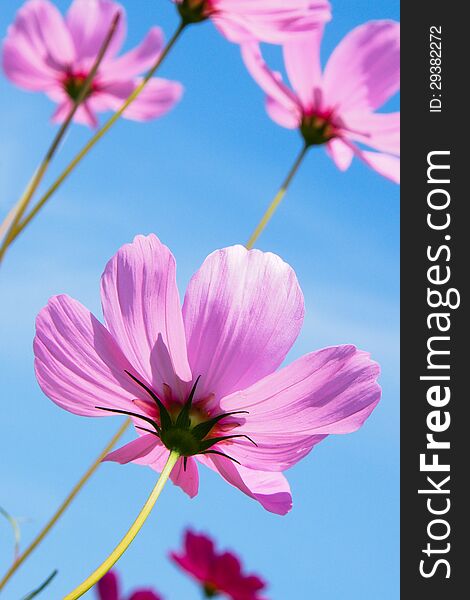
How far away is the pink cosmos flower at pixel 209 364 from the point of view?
0.31 meters

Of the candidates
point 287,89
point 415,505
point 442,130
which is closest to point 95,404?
point 287,89

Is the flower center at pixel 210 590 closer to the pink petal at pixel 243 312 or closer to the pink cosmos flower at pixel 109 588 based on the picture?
the pink cosmos flower at pixel 109 588

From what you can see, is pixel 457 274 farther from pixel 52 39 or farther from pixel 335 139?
pixel 52 39

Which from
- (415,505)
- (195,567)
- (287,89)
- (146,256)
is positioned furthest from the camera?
(195,567)

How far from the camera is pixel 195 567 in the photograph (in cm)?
87

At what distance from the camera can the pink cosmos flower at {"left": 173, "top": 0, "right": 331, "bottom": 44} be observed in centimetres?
46

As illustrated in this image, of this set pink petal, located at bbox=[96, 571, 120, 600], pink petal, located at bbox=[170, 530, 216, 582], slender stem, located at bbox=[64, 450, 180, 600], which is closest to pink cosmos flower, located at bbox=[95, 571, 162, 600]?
pink petal, located at bbox=[96, 571, 120, 600]

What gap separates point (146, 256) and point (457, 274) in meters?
0.48

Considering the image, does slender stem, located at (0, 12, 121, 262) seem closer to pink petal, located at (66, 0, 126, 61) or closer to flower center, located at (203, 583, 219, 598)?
pink petal, located at (66, 0, 126, 61)

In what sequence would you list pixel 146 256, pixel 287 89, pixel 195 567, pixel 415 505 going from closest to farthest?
pixel 146 256 → pixel 287 89 → pixel 415 505 → pixel 195 567

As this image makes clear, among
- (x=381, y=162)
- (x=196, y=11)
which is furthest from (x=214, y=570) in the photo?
(x=196, y=11)

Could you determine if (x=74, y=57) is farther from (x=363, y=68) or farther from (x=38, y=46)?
(x=363, y=68)

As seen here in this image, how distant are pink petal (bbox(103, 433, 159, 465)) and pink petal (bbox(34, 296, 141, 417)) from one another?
2cm

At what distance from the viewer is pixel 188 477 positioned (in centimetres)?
36
